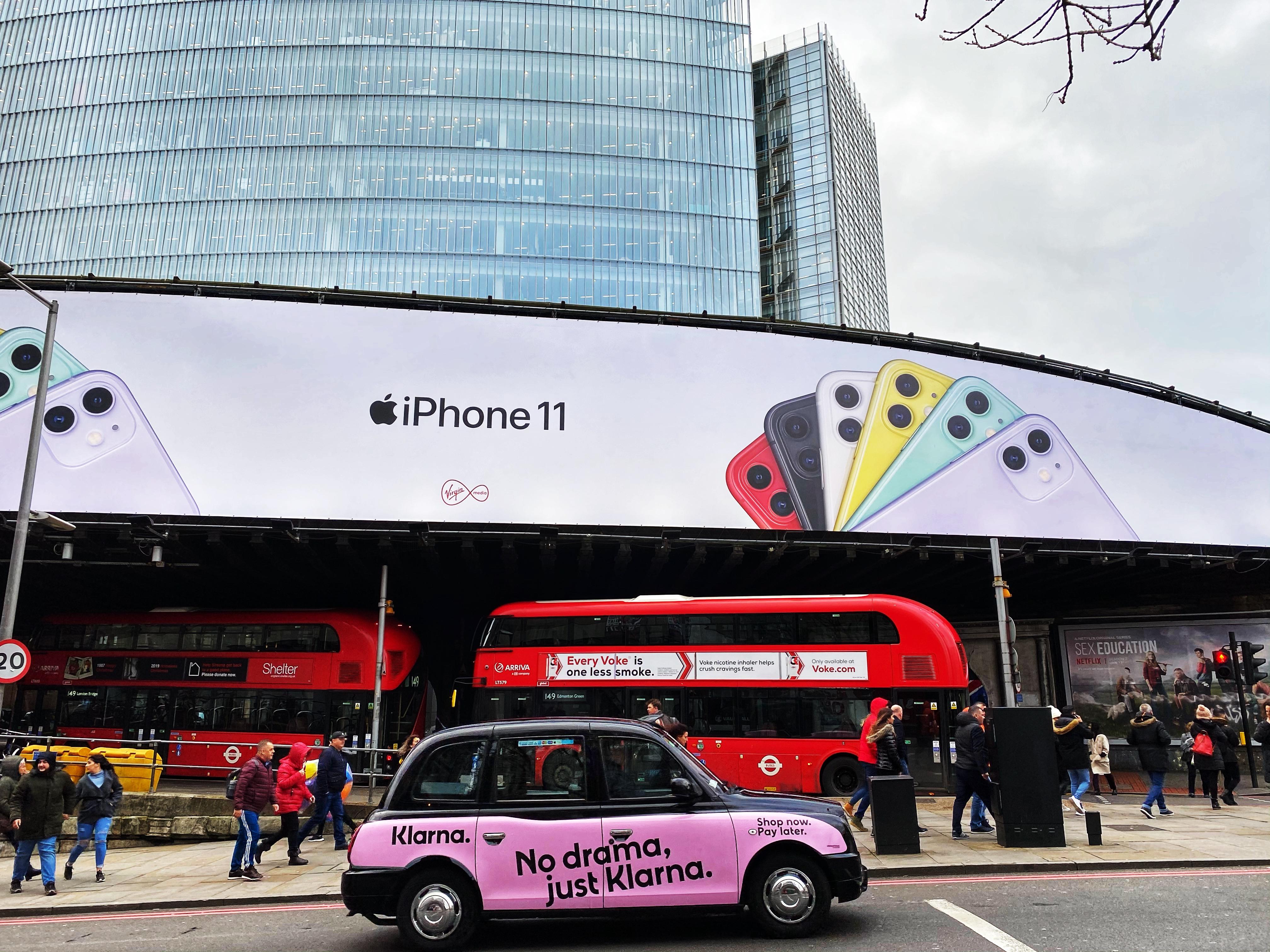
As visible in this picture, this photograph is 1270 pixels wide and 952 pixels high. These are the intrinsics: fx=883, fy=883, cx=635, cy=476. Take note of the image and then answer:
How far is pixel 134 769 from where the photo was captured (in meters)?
15.7

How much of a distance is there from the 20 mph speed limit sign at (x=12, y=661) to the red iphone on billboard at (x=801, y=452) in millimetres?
16580

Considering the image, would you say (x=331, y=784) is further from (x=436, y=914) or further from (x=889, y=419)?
(x=889, y=419)

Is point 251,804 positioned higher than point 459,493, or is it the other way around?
point 459,493

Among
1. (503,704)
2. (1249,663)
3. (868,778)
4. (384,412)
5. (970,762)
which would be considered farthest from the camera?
(384,412)

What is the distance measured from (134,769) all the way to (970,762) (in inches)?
549

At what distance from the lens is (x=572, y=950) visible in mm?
6637

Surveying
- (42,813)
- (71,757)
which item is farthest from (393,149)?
(42,813)

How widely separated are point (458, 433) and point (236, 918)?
1487 cm

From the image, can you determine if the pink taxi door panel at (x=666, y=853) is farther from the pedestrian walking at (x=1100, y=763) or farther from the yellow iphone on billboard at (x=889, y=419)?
the yellow iphone on billboard at (x=889, y=419)

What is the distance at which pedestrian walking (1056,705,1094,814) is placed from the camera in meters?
12.2

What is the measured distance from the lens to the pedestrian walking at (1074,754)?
12211 millimetres

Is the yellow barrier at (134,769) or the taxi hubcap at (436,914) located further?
the yellow barrier at (134,769)

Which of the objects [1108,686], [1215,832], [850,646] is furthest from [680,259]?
[1215,832]

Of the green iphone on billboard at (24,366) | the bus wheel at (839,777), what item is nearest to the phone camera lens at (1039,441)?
the bus wheel at (839,777)
